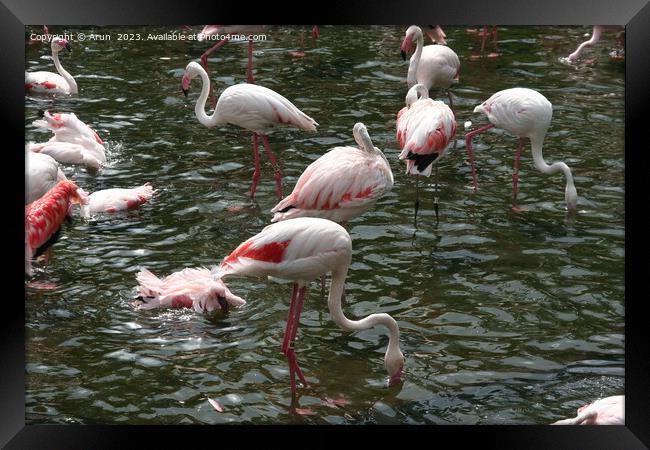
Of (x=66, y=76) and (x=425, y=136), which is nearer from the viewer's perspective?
(x=425, y=136)

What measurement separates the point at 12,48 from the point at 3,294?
0.79m

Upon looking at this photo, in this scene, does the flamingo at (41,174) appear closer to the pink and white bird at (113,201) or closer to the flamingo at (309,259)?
the pink and white bird at (113,201)

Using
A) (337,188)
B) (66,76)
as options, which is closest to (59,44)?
(66,76)

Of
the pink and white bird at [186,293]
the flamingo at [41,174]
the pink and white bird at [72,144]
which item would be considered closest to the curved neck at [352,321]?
the pink and white bird at [186,293]

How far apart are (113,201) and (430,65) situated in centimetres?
281

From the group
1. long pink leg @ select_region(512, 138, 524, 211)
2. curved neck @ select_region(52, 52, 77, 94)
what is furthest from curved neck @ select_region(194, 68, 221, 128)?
long pink leg @ select_region(512, 138, 524, 211)

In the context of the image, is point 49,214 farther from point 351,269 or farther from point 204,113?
point 351,269

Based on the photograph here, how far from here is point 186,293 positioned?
17.1ft

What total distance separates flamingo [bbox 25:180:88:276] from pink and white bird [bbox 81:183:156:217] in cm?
32

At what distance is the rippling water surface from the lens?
445cm

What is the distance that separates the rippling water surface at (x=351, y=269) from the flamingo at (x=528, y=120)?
14cm

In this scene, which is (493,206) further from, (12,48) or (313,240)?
(12,48)

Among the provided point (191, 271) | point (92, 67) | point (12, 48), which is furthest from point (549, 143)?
point (12, 48)

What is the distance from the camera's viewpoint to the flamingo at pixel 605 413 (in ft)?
11.5
